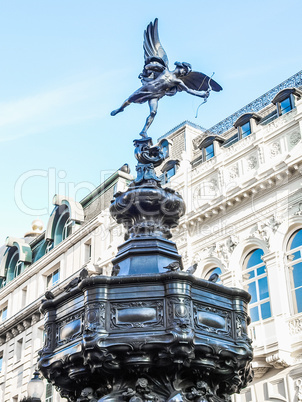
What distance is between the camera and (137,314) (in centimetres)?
671

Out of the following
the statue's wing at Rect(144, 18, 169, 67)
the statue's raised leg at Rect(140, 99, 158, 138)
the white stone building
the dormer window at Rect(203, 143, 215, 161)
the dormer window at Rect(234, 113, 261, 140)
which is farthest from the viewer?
the dormer window at Rect(203, 143, 215, 161)

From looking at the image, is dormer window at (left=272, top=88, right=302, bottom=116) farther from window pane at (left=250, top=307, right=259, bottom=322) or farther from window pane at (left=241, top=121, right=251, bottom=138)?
window pane at (left=250, top=307, right=259, bottom=322)

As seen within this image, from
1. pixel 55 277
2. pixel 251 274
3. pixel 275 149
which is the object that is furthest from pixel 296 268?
pixel 55 277

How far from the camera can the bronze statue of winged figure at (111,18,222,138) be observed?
9.09 meters

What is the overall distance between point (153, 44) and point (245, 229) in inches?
719

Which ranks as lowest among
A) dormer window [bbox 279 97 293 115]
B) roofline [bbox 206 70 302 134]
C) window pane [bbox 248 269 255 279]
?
window pane [bbox 248 269 255 279]

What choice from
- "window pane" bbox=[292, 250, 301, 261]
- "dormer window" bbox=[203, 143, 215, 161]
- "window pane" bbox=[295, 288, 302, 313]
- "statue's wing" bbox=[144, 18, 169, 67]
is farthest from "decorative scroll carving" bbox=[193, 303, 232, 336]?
"dormer window" bbox=[203, 143, 215, 161]

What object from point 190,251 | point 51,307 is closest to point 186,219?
point 190,251

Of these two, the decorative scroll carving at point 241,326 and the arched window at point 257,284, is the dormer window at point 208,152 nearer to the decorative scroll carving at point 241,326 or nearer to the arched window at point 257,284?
the arched window at point 257,284

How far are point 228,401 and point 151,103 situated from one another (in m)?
4.17

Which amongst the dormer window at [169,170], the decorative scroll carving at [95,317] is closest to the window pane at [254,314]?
the dormer window at [169,170]

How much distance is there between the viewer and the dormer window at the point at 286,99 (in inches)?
1126

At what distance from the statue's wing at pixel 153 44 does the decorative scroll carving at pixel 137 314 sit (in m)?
4.25

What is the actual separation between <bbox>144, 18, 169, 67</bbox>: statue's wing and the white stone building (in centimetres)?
1270
